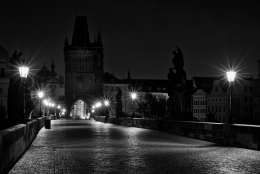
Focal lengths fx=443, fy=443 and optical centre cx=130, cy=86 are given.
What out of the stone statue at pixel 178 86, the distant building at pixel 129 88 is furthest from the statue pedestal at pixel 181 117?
the distant building at pixel 129 88

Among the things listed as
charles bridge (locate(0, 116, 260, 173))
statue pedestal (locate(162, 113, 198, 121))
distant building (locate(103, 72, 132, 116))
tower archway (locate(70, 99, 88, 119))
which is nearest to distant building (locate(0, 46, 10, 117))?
tower archway (locate(70, 99, 88, 119))

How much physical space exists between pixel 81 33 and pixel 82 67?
9.21 meters

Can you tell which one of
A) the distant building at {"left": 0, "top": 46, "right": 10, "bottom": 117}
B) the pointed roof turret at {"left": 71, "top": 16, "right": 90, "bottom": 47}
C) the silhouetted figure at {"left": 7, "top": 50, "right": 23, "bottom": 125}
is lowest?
the silhouetted figure at {"left": 7, "top": 50, "right": 23, "bottom": 125}

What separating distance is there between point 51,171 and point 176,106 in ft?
60.5

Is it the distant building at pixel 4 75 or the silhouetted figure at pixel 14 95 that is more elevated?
the distant building at pixel 4 75

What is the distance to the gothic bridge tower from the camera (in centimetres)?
11756

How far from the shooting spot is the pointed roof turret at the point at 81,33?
119 metres

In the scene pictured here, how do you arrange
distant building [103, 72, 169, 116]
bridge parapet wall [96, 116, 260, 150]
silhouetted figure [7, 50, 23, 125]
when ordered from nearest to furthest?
bridge parapet wall [96, 116, 260, 150]
silhouetted figure [7, 50, 23, 125]
distant building [103, 72, 169, 116]

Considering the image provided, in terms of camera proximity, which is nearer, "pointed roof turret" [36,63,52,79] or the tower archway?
the tower archway

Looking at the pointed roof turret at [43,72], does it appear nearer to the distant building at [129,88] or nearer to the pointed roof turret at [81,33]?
the distant building at [129,88]

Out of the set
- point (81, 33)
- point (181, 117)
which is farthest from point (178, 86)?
point (81, 33)

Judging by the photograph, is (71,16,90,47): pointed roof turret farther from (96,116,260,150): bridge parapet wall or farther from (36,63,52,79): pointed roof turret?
(96,116,260,150): bridge parapet wall

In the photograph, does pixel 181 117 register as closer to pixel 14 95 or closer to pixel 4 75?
pixel 14 95

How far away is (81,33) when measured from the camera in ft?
393
